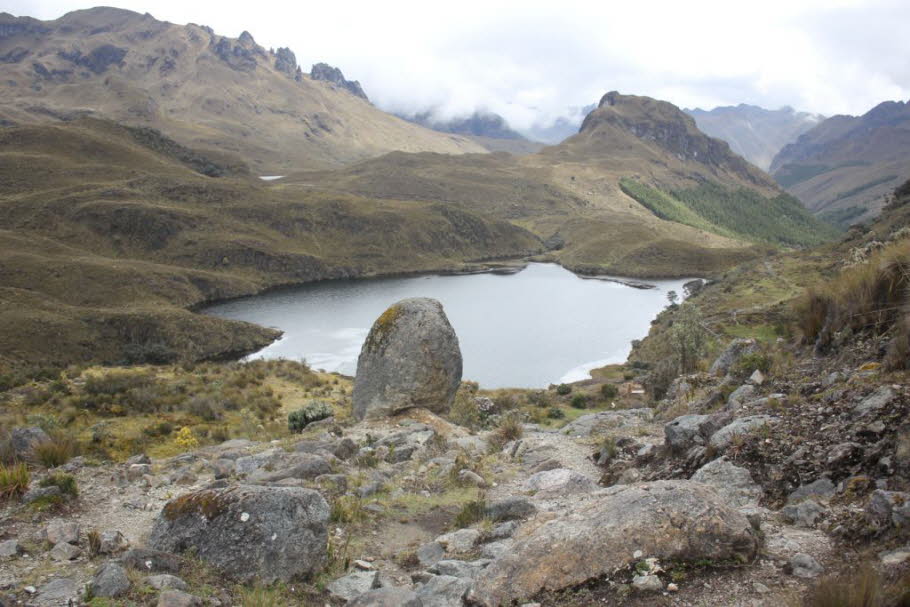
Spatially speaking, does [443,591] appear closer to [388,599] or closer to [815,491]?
[388,599]

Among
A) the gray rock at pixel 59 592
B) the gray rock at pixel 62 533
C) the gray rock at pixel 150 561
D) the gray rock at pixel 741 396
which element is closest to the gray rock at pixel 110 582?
the gray rock at pixel 59 592

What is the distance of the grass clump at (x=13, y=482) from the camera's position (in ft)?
29.6

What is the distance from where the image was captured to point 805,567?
18.3 feet

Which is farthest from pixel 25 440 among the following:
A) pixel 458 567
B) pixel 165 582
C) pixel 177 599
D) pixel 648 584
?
pixel 648 584

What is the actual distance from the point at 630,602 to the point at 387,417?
584 inches

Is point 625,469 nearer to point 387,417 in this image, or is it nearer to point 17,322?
point 387,417

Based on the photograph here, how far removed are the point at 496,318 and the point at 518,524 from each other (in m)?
71.6

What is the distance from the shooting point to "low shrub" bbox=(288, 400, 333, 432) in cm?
2120

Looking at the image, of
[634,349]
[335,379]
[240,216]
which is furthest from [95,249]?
[634,349]

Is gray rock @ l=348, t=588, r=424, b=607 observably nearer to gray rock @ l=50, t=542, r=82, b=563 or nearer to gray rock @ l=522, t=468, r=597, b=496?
gray rock @ l=50, t=542, r=82, b=563

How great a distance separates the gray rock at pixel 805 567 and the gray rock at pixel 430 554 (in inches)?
171

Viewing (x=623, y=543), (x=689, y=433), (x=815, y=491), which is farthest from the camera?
(x=689, y=433)

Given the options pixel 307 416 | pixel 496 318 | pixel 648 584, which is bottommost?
pixel 496 318

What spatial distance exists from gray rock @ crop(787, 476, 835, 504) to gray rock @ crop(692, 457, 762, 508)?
499 mm
